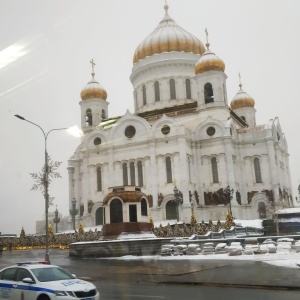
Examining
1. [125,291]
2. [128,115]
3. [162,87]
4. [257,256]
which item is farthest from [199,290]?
[162,87]

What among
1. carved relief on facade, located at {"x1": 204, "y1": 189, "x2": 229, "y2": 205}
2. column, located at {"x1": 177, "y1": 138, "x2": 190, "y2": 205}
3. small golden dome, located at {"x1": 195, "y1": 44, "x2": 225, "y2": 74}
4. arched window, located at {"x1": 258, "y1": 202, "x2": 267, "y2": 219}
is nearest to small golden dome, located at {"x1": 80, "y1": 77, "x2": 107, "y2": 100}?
small golden dome, located at {"x1": 195, "y1": 44, "x2": 225, "y2": 74}

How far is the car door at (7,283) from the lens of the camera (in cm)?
1040

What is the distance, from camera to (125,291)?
43.0 feet

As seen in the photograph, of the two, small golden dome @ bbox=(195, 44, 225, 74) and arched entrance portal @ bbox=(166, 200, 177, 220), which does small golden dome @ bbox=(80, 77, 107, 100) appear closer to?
small golden dome @ bbox=(195, 44, 225, 74)

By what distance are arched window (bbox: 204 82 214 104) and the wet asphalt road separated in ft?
114

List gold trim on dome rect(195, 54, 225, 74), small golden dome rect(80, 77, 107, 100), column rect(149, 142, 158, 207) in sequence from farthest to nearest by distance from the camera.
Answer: small golden dome rect(80, 77, 107, 100) → gold trim on dome rect(195, 54, 225, 74) → column rect(149, 142, 158, 207)

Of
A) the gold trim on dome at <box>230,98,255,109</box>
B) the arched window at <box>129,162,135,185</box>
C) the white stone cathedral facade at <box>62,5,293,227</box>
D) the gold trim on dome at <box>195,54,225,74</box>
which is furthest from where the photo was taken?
the gold trim on dome at <box>230,98,255,109</box>

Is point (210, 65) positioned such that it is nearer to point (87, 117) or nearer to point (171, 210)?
point (171, 210)

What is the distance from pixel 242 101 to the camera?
212ft

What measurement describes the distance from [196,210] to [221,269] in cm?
3181

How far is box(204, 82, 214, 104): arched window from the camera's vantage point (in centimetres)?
5312

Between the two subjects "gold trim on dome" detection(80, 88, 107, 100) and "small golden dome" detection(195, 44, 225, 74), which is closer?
"small golden dome" detection(195, 44, 225, 74)

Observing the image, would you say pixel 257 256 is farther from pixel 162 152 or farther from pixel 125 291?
pixel 162 152

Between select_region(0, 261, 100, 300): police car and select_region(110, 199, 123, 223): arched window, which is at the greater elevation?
select_region(110, 199, 123, 223): arched window
